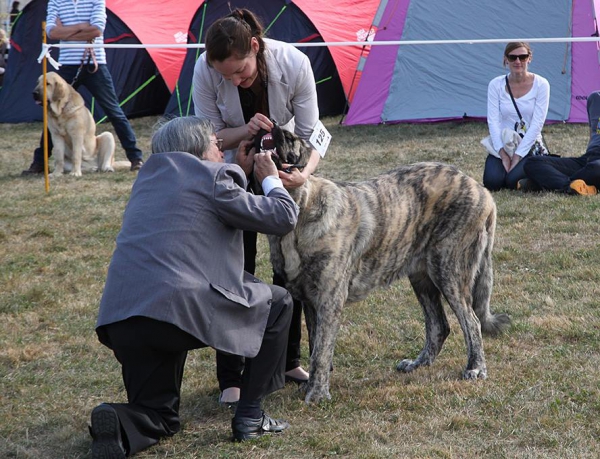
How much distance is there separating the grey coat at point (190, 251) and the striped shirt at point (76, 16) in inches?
249

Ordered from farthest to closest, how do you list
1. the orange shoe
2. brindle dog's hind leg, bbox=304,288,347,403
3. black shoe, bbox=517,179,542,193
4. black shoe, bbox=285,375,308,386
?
black shoe, bbox=517,179,542,193 → the orange shoe → black shoe, bbox=285,375,308,386 → brindle dog's hind leg, bbox=304,288,347,403

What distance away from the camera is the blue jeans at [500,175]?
7695mm

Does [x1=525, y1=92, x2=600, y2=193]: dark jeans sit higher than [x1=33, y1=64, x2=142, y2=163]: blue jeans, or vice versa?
[x1=525, y1=92, x2=600, y2=193]: dark jeans

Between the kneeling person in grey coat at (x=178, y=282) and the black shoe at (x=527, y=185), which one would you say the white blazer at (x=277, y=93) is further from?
the black shoe at (x=527, y=185)

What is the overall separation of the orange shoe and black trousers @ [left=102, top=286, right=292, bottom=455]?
4.63m

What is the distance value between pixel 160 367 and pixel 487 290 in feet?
5.76

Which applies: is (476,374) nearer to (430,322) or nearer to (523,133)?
(430,322)

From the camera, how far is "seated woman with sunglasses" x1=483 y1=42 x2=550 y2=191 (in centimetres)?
774

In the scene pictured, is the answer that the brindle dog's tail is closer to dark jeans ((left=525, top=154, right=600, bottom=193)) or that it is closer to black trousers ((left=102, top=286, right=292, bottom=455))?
black trousers ((left=102, top=286, right=292, bottom=455))

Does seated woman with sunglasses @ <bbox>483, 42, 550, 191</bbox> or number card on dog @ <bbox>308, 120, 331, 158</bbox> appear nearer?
number card on dog @ <bbox>308, 120, 331, 158</bbox>

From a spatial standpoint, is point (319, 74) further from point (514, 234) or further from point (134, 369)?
point (134, 369)

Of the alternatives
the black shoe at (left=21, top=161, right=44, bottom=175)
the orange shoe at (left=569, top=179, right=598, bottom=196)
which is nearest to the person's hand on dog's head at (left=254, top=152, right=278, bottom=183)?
the orange shoe at (left=569, top=179, right=598, bottom=196)

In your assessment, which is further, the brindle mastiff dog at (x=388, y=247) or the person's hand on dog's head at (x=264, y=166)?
the brindle mastiff dog at (x=388, y=247)

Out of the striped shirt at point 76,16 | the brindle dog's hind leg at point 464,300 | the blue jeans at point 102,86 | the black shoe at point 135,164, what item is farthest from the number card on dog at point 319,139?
the black shoe at point 135,164
